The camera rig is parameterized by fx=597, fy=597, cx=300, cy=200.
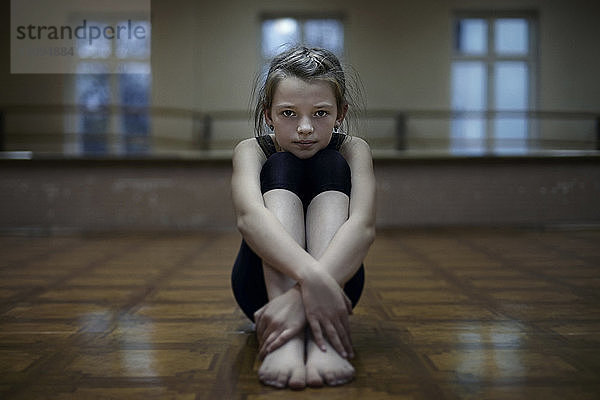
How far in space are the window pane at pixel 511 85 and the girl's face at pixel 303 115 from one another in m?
7.25

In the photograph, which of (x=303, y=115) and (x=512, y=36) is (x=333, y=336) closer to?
(x=303, y=115)

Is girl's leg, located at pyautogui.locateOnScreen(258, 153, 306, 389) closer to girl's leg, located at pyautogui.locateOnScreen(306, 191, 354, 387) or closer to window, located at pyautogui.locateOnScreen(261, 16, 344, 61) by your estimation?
girl's leg, located at pyautogui.locateOnScreen(306, 191, 354, 387)

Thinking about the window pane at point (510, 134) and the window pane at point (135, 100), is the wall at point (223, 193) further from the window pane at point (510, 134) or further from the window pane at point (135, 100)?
the window pane at point (510, 134)

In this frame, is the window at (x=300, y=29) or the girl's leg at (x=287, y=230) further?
the window at (x=300, y=29)

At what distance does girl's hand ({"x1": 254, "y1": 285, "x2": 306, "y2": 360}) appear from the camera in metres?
1.08

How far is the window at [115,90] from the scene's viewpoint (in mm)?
7727

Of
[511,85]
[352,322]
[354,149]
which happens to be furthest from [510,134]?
[354,149]

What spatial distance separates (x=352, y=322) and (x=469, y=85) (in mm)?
6915

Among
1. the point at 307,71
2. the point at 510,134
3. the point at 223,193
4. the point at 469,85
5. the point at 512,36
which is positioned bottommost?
the point at 223,193

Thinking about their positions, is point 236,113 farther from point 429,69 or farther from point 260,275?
point 260,275

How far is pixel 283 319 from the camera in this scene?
1.08 metres

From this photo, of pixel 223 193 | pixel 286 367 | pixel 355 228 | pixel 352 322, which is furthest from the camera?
pixel 223 193

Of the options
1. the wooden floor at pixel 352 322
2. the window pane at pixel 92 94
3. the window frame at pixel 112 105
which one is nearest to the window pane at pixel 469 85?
the window frame at pixel 112 105

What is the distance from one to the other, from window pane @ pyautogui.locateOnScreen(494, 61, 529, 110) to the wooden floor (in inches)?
214
